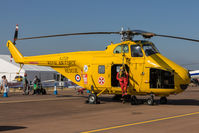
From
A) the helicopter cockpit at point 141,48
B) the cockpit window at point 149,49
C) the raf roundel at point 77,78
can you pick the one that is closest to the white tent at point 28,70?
the raf roundel at point 77,78

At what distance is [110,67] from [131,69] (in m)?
1.41

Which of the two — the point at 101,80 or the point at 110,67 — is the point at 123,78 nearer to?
the point at 110,67

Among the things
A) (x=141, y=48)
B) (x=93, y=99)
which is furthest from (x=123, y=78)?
(x=93, y=99)

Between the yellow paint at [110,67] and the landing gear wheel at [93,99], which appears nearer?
the yellow paint at [110,67]

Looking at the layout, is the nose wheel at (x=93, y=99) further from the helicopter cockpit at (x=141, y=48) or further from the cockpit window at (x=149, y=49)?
the cockpit window at (x=149, y=49)

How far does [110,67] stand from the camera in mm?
17672

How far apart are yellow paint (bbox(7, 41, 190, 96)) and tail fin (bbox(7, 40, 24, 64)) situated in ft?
7.17

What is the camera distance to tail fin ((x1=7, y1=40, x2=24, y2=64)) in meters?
22.9

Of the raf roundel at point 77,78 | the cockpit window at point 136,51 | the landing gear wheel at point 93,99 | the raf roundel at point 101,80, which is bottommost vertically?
the landing gear wheel at point 93,99

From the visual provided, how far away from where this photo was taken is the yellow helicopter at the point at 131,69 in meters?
16.1

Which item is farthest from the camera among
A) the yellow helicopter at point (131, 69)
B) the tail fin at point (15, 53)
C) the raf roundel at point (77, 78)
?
the tail fin at point (15, 53)

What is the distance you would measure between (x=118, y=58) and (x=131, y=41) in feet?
4.34

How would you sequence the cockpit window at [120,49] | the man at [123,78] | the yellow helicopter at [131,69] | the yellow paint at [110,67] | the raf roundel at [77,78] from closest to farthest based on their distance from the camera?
the yellow helicopter at [131,69] → the yellow paint at [110,67] → the man at [123,78] → the cockpit window at [120,49] → the raf roundel at [77,78]

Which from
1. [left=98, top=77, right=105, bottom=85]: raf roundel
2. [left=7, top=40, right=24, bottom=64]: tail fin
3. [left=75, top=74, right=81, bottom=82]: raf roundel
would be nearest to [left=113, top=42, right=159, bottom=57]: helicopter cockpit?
[left=98, top=77, right=105, bottom=85]: raf roundel
